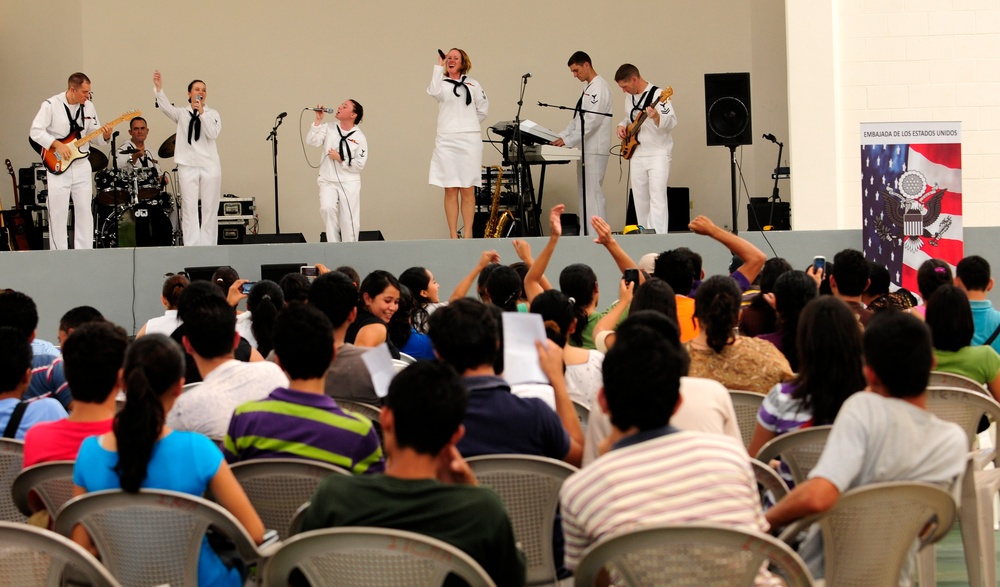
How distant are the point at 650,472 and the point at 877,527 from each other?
0.56 meters

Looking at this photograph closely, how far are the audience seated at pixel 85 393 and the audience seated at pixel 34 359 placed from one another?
753 mm

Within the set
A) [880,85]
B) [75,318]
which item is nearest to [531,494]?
[75,318]

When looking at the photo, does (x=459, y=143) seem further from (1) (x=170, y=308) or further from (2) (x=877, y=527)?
(2) (x=877, y=527)

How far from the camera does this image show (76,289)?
8883 millimetres

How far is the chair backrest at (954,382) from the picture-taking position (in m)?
3.45

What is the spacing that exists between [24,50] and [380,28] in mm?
4033

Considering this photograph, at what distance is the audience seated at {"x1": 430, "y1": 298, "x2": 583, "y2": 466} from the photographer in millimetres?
2725

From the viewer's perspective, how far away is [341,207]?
10.6 m

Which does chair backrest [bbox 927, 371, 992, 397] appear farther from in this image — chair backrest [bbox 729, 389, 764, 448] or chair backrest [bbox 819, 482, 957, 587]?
chair backrest [bbox 819, 482, 957, 587]

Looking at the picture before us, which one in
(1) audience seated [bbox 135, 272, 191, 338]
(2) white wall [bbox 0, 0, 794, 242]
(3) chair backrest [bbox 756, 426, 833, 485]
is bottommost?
(3) chair backrest [bbox 756, 426, 833, 485]

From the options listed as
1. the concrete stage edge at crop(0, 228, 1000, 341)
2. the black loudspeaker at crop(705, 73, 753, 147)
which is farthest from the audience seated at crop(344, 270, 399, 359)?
the black loudspeaker at crop(705, 73, 753, 147)

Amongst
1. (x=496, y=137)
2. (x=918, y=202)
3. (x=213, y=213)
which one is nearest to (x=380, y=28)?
(x=496, y=137)

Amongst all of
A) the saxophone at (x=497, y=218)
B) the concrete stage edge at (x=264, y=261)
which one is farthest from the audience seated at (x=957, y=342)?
the saxophone at (x=497, y=218)

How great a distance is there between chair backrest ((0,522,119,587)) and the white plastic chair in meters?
1.36
